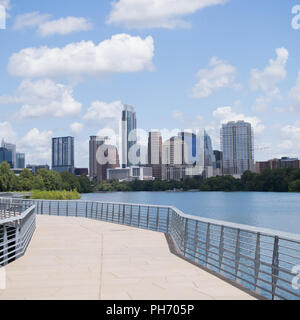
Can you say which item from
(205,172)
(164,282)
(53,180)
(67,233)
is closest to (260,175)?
(205,172)

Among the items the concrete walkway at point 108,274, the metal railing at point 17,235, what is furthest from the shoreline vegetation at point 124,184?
the concrete walkway at point 108,274

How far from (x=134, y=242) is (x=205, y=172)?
186 metres

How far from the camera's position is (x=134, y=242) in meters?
15.5

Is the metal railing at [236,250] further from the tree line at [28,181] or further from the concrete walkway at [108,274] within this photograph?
the tree line at [28,181]

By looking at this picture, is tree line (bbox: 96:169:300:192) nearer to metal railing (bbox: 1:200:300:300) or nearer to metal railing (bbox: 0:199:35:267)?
metal railing (bbox: 1:200:300:300)

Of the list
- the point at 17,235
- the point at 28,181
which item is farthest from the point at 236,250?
the point at 28,181

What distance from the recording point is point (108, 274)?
31.7 feet

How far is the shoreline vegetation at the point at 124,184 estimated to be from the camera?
317ft

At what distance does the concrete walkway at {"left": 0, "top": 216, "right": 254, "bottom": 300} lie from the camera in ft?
25.4

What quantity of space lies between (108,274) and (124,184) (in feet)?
570

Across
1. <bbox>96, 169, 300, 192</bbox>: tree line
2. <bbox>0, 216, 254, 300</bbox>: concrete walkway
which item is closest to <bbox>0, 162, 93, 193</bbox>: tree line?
<bbox>96, 169, 300, 192</bbox>: tree line

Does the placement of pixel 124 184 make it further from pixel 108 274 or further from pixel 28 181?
pixel 108 274

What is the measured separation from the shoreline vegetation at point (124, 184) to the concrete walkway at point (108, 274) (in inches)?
2304
